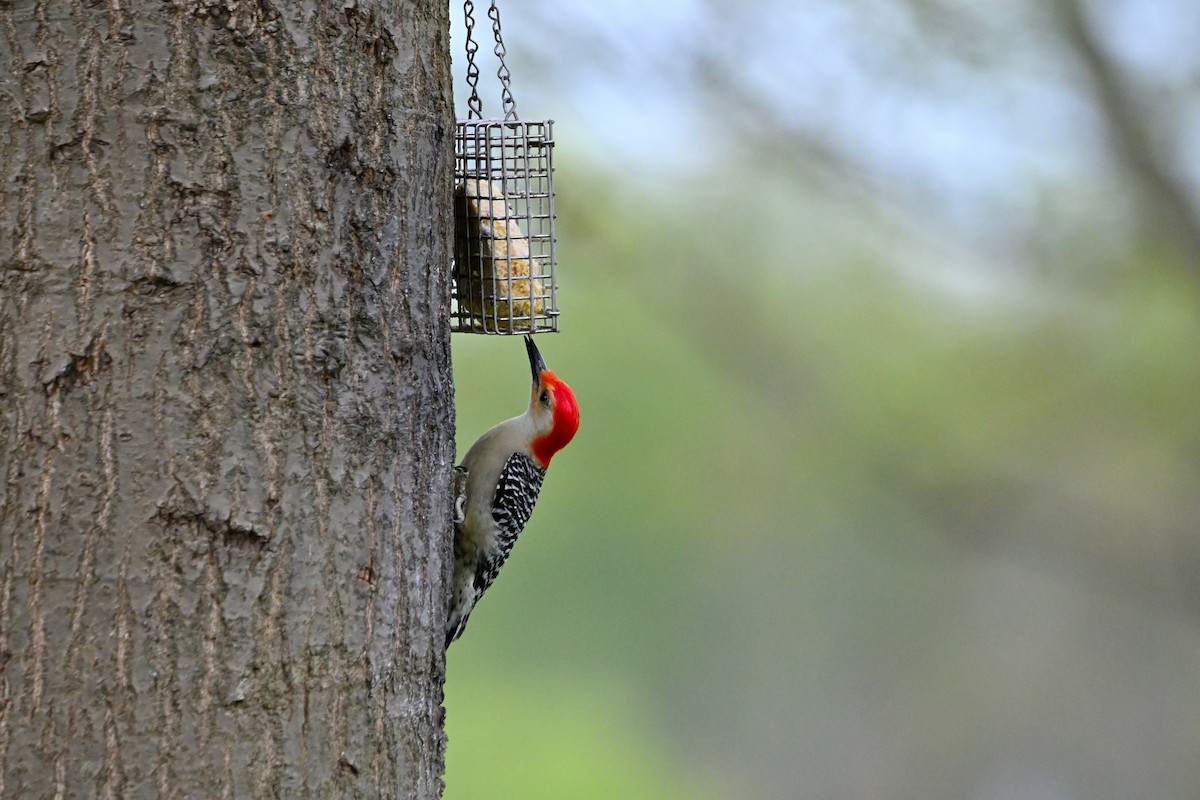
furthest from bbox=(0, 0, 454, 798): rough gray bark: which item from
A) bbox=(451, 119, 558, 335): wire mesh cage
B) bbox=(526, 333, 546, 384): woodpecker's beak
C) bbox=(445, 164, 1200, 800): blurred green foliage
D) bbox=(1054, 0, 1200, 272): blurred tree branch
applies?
bbox=(1054, 0, 1200, 272): blurred tree branch

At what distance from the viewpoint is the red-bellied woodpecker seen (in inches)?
131

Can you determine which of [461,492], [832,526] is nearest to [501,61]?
[461,492]

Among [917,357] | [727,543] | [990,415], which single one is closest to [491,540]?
[990,415]

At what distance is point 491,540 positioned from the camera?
10.9 ft

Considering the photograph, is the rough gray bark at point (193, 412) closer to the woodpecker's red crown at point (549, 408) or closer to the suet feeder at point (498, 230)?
the suet feeder at point (498, 230)

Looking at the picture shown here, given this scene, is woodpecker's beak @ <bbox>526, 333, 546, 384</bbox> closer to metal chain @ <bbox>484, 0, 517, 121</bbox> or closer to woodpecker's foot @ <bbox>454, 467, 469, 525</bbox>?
woodpecker's foot @ <bbox>454, 467, 469, 525</bbox>

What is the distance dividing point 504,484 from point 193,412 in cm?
178

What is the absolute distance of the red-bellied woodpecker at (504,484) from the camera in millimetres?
3316

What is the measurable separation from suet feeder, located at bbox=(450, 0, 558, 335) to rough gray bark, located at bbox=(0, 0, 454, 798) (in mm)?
933

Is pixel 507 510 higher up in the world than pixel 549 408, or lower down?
lower down

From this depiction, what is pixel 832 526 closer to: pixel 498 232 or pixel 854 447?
pixel 854 447

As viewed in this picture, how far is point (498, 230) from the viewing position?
286 centimetres

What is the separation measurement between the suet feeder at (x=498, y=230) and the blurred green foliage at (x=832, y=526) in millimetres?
2462

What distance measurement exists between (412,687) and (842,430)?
4.89m
